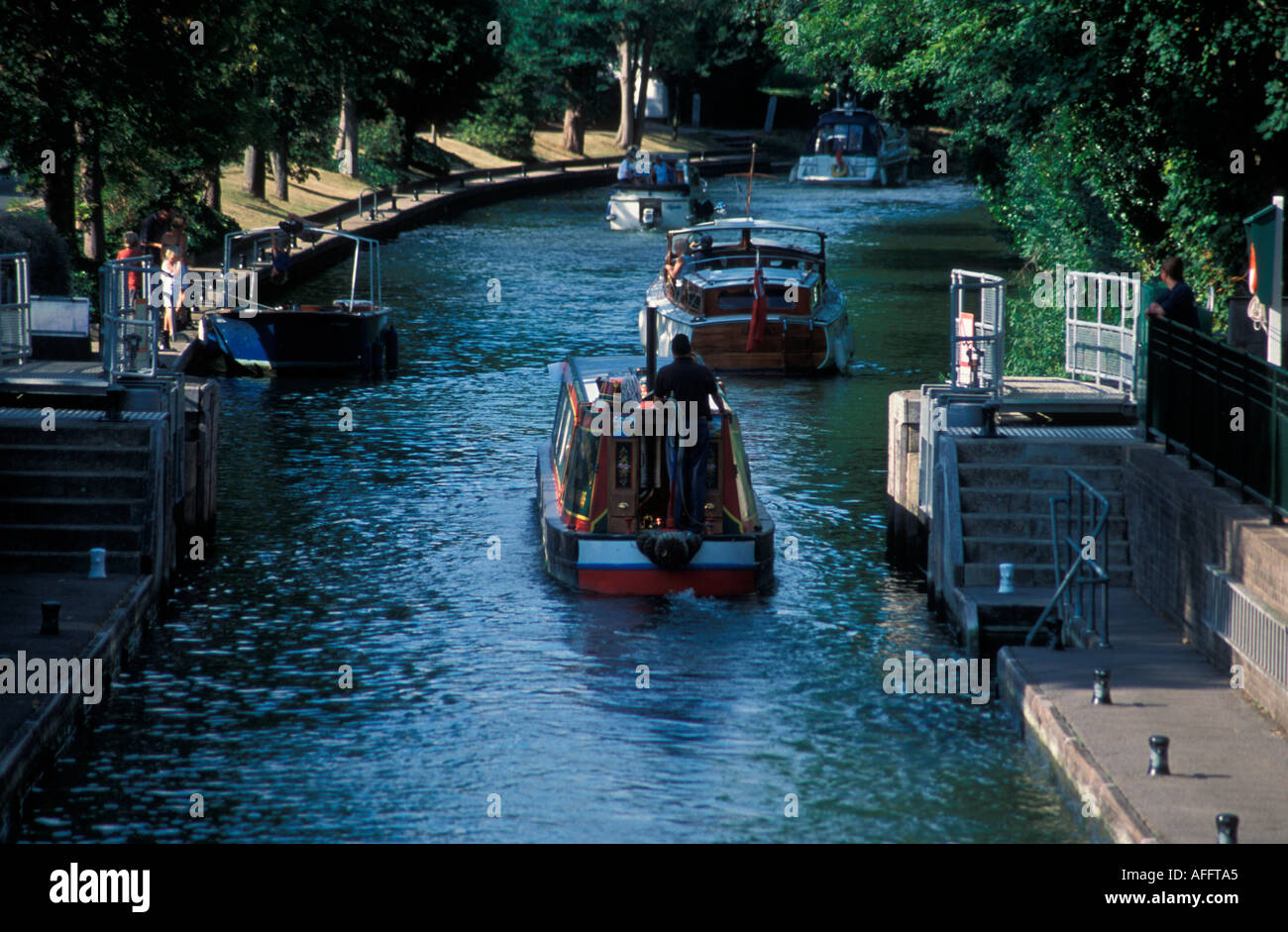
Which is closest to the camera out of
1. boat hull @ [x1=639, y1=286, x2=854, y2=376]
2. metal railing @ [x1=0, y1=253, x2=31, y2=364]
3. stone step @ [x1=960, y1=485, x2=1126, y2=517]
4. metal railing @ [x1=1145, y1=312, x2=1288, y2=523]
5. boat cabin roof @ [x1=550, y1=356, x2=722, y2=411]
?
metal railing @ [x1=1145, y1=312, x2=1288, y2=523]

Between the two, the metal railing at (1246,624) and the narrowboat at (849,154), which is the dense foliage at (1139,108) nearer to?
the metal railing at (1246,624)

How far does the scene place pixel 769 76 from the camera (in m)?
100

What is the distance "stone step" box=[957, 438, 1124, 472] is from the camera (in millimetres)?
17219

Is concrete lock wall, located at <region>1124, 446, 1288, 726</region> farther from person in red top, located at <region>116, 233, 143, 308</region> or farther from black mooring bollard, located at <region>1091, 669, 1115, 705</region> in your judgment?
person in red top, located at <region>116, 233, 143, 308</region>

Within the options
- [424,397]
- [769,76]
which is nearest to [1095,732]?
[424,397]

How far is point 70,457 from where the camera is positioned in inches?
693

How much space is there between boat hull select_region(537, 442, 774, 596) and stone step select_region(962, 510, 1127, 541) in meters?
2.13

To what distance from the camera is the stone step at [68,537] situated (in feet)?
56.3

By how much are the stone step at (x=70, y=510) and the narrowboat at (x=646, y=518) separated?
4203 millimetres

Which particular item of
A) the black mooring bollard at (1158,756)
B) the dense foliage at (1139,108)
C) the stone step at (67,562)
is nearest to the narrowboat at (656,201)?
the dense foliage at (1139,108)

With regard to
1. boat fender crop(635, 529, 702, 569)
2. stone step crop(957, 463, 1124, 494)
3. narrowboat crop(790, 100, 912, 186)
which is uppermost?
narrowboat crop(790, 100, 912, 186)

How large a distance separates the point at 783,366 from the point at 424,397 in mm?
6558

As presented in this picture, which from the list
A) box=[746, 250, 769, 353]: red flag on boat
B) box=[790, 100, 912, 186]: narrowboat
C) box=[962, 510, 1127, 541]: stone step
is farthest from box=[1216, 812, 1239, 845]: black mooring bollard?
box=[790, 100, 912, 186]: narrowboat

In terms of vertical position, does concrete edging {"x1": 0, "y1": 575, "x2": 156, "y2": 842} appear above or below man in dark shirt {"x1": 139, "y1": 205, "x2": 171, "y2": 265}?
below
